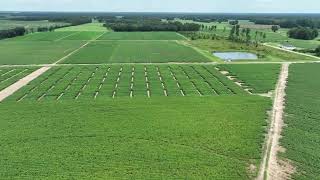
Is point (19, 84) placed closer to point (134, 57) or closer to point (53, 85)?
point (53, 85)

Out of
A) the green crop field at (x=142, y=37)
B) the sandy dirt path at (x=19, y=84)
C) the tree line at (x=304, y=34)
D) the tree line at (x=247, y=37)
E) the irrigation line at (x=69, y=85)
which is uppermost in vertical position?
the tree line at (x=304, y=34)

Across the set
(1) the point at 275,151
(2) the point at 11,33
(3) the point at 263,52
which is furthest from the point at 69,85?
(2) the point at 11,33

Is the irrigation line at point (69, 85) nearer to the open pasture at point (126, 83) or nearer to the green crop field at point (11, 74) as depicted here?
the open pasture at point (126, 83)

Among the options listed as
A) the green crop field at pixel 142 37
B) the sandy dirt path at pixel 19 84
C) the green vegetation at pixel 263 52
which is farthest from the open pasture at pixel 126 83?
the green crop field at pixel 142 37

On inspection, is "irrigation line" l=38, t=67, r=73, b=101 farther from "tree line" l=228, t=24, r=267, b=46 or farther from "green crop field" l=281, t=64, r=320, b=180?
"tree line" l=228, t=24, r=267, b=46

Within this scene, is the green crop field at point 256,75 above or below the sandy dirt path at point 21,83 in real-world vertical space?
above

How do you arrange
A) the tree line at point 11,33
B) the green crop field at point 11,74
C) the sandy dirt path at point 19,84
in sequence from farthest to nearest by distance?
the tree line at point 11,33 → the green crop field at point 11,74 → the sandy dirt path at point 19,84

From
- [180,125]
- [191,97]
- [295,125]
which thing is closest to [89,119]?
[180,125]
